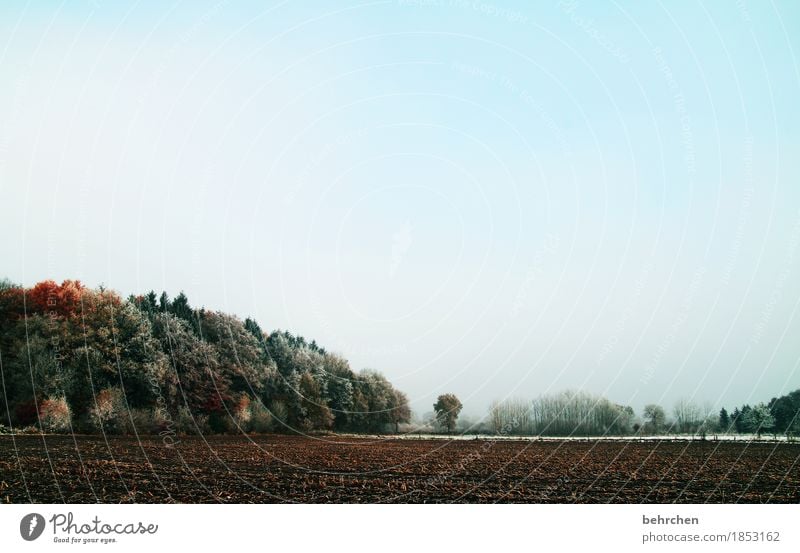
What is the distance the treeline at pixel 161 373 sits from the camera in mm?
61031

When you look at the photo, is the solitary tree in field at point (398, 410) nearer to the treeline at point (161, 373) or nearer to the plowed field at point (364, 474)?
the treeline at point (161, 373)

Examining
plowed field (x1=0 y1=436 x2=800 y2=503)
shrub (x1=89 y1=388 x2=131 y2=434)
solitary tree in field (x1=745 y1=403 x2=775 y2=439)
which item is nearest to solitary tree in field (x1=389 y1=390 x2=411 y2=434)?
plowed field (x1=0 y1=436 x2=800 y2=503)

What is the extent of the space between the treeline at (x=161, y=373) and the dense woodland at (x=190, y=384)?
0.10 metres

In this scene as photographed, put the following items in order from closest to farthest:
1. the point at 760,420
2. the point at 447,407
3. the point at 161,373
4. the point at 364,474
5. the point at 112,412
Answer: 1. the point at 364,474
2. the point at 112,412
3. the point at 161,373
4. the point at 447,407
5. the point at 760,420

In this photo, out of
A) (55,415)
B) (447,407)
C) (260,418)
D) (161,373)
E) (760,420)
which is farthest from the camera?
(760,420)

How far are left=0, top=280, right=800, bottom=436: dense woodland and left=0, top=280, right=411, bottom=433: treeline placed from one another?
10 cm

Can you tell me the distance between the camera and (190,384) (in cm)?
6950

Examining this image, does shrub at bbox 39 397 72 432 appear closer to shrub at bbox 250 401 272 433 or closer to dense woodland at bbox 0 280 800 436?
dense woodland at bbox 0 280 800 436

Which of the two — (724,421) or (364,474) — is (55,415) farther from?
(724,421)

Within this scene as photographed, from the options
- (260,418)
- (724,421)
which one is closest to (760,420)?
(724,421)

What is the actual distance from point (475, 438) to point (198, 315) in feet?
101

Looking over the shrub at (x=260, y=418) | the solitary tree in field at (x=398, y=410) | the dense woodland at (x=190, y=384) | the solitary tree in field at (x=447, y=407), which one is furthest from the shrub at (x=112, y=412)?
the solitary tree in field at (x=447, y=407)

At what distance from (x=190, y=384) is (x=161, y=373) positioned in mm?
3607
